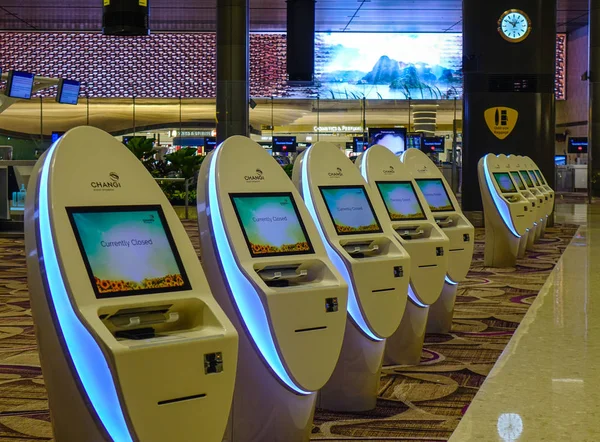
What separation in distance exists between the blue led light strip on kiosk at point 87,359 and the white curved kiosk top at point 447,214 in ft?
11.7

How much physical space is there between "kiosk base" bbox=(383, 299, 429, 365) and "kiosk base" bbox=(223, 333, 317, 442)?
178 cm

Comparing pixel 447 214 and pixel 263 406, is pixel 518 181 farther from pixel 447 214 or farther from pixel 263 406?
pixel 263 406

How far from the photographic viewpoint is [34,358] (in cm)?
535

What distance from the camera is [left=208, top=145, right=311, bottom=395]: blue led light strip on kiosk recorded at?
327 cm

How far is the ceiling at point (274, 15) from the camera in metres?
23.1

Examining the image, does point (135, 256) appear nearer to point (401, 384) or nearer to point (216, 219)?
point (216, 219)

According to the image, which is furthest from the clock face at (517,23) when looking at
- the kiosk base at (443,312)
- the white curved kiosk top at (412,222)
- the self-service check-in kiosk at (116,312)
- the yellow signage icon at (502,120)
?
the self-service check-in kiosk at (116,312)

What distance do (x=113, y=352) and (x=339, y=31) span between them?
87.2 feet

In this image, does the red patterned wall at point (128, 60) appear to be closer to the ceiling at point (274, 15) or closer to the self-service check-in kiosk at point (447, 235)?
the ceiling at point (274, 15)

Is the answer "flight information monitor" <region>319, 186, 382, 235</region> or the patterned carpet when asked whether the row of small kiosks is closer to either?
the patterned carpet

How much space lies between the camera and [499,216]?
31.9 ft

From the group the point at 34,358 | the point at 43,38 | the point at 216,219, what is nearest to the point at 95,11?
the point at 43,38

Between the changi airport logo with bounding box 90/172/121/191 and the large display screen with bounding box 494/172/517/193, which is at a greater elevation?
the changi airport logo with bounding box 90/172/121/191

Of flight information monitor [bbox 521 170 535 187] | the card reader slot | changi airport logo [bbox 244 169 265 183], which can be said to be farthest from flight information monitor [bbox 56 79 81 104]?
the card reader slot
